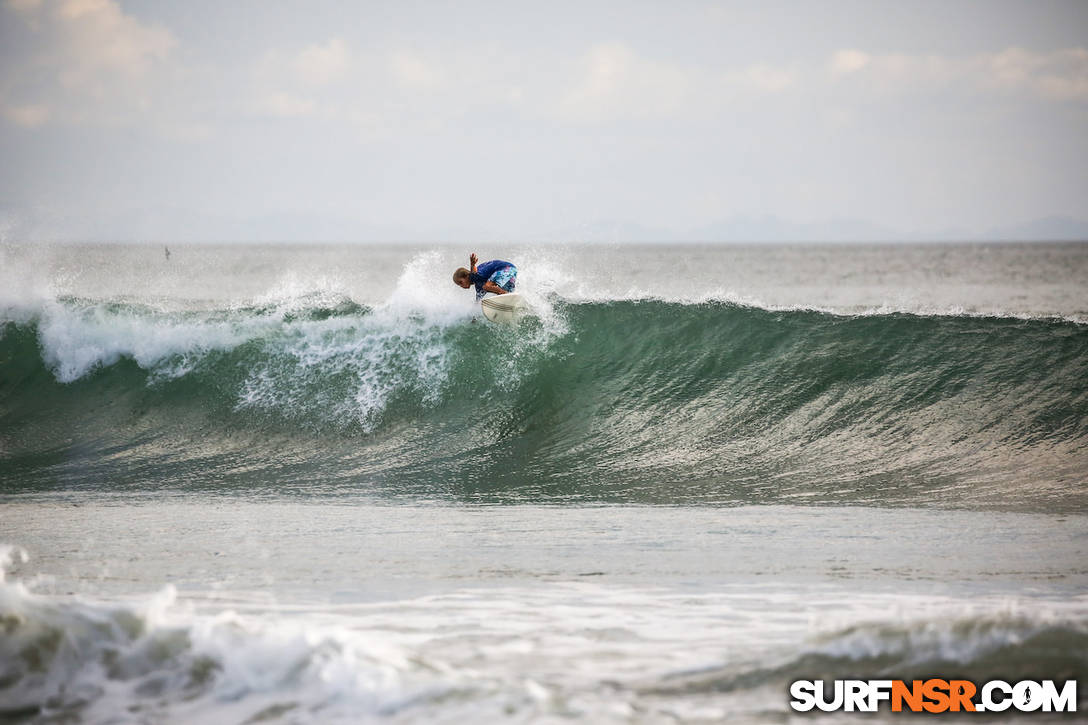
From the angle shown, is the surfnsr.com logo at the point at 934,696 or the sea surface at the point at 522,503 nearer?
the surfnsr.com logo at the point at 934,696

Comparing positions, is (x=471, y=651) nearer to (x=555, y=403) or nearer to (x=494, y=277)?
(x=555, y=403)

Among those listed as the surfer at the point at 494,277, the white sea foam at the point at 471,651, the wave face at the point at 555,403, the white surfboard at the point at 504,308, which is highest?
the surfer at the point at 494,277

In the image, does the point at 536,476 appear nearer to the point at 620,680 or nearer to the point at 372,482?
the point at 372,482

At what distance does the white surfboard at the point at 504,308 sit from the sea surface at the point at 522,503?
1.05 feet

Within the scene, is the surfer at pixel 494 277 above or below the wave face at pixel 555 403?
above

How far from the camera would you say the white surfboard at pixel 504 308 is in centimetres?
1292

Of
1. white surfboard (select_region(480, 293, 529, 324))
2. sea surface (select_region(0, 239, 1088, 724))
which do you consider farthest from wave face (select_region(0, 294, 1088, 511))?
white surfboard (select_region(480, 293, 529, 324))

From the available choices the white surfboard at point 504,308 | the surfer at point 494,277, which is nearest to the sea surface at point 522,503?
the white surfboard at point 504,308

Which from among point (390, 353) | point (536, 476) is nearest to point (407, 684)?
point (536, 476)

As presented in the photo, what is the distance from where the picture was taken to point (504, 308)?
13.1 metres

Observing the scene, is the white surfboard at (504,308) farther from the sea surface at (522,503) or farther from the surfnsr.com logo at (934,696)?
the surfnsr.com logo at (934,696)

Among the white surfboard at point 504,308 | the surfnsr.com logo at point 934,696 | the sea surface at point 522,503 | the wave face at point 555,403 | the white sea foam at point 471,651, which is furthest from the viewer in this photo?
the white surfboard at point 504,308

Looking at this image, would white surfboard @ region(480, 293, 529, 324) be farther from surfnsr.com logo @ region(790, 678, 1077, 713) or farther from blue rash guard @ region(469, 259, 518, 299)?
surfnsr.com logo @ region(790, 678, 1077, 713)

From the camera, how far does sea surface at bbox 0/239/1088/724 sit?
4.37 m
